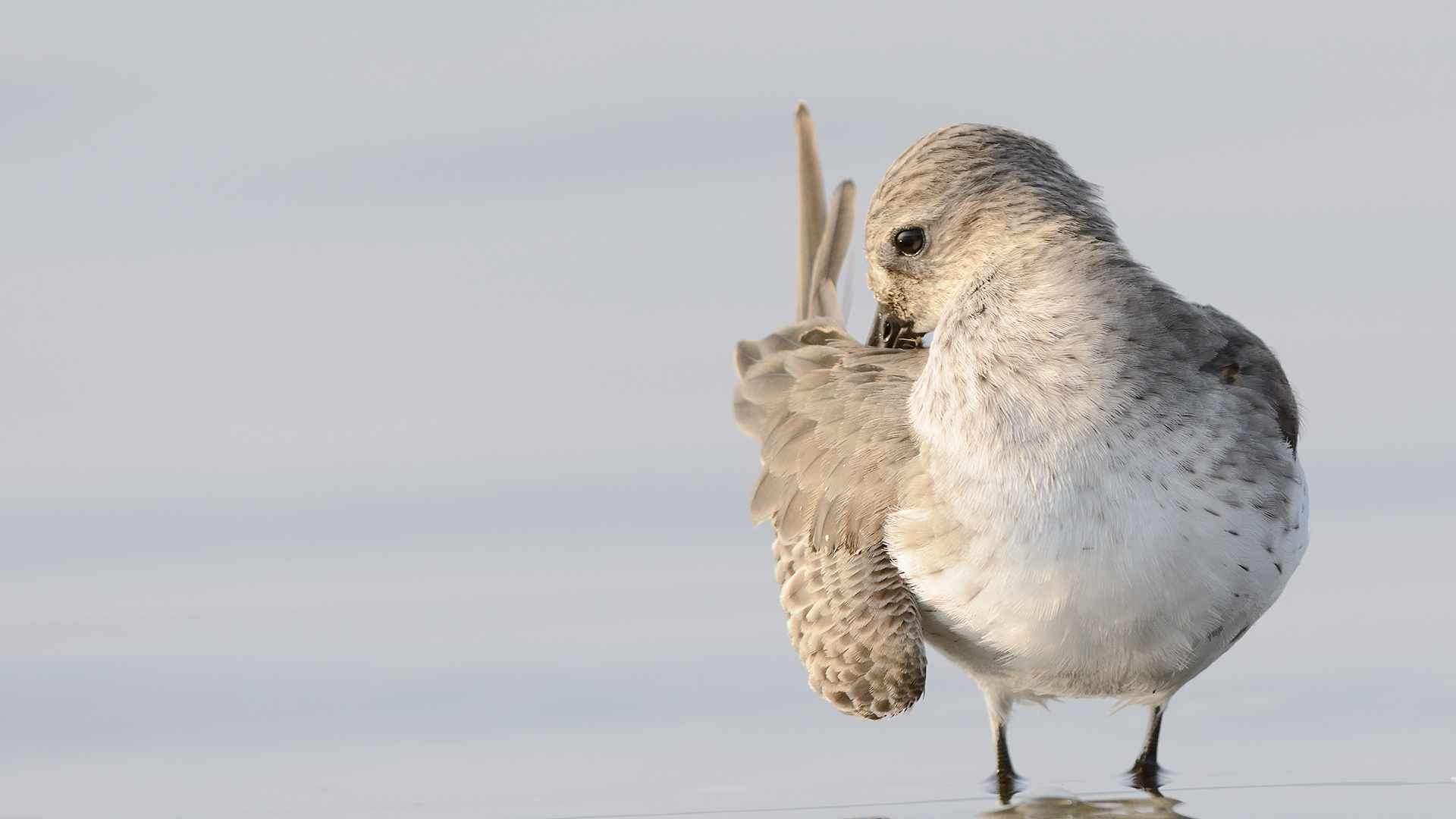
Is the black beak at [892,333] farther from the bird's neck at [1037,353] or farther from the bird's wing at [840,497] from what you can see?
the bird's neck at [1037,353]

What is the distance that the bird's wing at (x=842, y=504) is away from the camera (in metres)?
5.07

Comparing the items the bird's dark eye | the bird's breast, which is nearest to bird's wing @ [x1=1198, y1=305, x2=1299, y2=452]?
the bird's breast

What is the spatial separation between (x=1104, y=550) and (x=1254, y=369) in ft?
2.97

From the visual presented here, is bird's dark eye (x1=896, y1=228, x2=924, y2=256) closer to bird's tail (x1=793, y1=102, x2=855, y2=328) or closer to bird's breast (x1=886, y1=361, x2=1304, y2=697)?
bird's breast (x1=886, y1=361, x2=1304, y2=697)

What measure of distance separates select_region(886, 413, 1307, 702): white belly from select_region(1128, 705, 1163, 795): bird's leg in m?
0.79

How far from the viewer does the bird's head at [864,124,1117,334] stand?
5.41 metres

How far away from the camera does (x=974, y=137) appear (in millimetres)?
5523

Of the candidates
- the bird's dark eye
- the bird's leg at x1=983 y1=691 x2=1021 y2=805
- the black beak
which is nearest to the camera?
the bird's dark eye

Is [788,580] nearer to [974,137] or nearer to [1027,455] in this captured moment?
[1027,455]

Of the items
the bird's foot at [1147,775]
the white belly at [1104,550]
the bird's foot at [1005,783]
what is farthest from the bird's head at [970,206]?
the bird's foot at [1147,775]

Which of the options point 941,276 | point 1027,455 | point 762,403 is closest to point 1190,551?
point 1027,455

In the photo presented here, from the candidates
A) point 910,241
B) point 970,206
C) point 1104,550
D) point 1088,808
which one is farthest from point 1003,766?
point 970,206

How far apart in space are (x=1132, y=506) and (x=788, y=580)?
4.54 ft

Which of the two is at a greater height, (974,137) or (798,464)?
(974,137)
